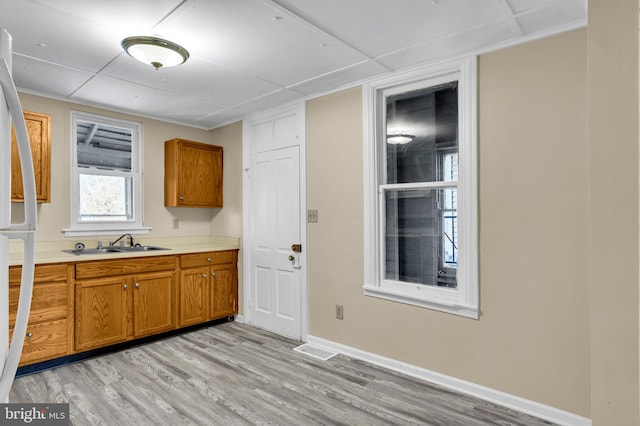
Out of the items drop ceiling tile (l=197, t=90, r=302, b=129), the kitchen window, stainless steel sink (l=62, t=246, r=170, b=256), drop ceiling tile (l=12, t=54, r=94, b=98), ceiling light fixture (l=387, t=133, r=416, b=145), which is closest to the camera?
drop ceiling tile (l=12, t=54, r=94, b=98)

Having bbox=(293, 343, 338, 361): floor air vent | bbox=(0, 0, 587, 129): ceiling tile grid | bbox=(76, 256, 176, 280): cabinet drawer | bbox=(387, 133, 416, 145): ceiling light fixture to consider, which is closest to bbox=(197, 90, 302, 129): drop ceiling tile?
bbox=(0, 0, 587, 129): ceiling tile grid

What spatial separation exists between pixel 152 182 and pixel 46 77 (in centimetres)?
150

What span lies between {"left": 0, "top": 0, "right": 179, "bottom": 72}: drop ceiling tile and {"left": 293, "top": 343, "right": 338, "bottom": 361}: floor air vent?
9.21 feet

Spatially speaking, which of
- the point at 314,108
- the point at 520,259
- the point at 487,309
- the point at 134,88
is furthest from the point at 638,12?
the point at 134,88

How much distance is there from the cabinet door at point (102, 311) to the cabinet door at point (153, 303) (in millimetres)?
82

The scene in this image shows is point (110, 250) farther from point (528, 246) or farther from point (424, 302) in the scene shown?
point (528, 246)

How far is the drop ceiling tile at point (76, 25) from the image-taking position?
2021 millimetres

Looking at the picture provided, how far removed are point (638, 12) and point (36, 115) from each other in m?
4.12

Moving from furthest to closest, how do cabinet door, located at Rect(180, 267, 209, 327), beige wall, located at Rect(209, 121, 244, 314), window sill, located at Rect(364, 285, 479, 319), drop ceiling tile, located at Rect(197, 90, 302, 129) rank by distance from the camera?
1. beige wall, located at Rect(209, 121, 244, 314)
2. cabinet door, located at Rect(180, 267, 209, 327)
3. drop ceiling tile, located at Rect(197, 90, 302, 129)
4. window sill, located at Rect(364, 285, 479, 319)

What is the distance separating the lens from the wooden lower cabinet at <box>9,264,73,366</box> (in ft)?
9.45

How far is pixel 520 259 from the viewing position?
2.46m

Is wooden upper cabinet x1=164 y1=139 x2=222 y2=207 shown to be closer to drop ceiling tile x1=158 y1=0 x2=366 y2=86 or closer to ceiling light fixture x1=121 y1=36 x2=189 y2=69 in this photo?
drop ceiling tile x1=158 y1=0 x2=366 y2=86

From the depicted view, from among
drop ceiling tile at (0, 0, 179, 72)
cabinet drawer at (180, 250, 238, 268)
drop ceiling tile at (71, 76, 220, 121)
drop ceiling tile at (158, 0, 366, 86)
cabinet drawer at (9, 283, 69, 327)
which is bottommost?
cabinet drawer at (9, 283, 69, 327)

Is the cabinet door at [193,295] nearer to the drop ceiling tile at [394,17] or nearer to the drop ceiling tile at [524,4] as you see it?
the drop ceiling tile at [394,17]
